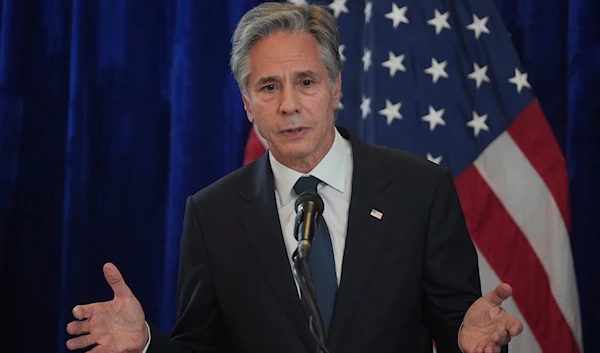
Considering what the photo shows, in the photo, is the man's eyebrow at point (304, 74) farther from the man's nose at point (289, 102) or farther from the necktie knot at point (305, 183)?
the necktie knot at point (305, 183)

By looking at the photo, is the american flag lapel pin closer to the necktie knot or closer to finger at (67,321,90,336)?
the necktie knot

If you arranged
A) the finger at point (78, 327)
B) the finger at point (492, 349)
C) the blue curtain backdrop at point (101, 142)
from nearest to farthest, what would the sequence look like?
1. the finger at point (492, 349)
2. the finger at point (78, 327)
3. the blue curtain backdrop at point (101, 142)

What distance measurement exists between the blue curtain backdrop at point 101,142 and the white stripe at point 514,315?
1100mm

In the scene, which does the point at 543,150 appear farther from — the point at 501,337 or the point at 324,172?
the point at 501,337

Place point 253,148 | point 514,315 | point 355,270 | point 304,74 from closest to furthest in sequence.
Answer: point 355,270, point 304,74, point 514,315, point 253,148

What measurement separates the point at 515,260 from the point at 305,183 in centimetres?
118

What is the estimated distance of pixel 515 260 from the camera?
2729 millimetres

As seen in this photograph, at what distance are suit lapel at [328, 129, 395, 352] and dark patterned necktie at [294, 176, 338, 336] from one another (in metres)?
0.03

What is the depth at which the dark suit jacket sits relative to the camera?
68.4 inches

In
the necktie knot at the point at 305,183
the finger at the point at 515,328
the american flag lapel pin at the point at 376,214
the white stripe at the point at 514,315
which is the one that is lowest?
the white stripe at the point at 514,315

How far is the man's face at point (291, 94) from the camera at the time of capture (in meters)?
1.85

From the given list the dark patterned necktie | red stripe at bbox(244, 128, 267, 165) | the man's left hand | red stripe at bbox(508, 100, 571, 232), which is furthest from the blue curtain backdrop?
the man's left hand

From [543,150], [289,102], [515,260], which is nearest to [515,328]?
[289,102]

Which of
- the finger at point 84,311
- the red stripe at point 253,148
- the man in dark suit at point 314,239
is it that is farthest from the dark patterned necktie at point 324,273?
the red stripe at point 253,148
